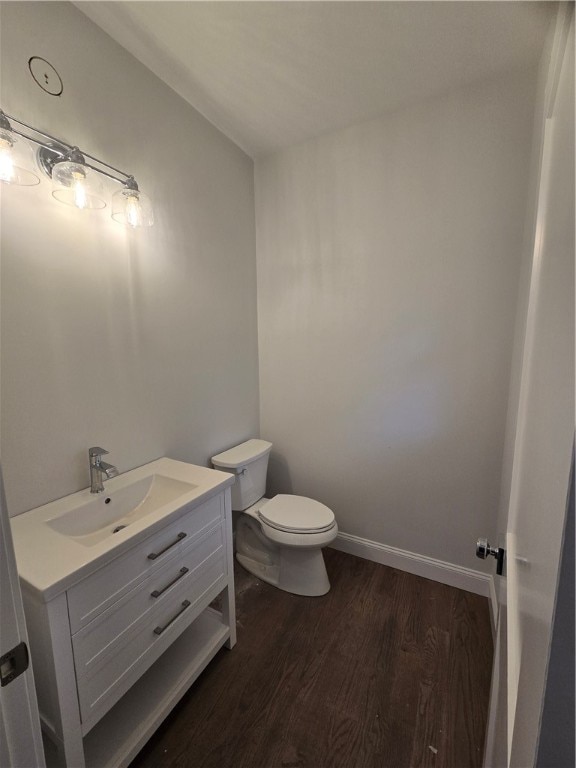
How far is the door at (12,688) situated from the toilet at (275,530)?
129 cm

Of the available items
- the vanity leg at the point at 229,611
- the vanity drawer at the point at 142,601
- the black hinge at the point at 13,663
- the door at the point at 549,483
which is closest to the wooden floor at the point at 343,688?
the vanity leg at the point at 229,611

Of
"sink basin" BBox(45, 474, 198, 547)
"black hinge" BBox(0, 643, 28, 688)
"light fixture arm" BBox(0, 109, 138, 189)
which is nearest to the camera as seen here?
"black hinge" BBox(0, 643, 28, 688)

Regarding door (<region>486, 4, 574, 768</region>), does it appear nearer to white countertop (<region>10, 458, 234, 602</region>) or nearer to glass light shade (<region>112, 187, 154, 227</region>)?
white countertop (<region>10, 458, 234, 602</region>)

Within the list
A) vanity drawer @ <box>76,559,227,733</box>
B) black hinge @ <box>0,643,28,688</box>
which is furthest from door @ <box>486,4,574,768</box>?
vanity drawer @ <box>76,559,227,733</box>

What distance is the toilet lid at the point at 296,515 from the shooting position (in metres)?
1.74

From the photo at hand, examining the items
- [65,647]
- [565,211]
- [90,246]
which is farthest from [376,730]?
[90,246]

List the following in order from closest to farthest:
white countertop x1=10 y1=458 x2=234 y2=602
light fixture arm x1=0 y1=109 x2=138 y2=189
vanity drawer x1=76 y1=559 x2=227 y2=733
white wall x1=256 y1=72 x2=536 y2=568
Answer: white countertop x1=10 y1=458 x2=234 y2=602 → vanity drawer x1=76 y1=559 x2=227 y2=733 → light fixture arm x1=0 y1=109 x2=138 y2=189 → white wall x1=256 y1=72 x2=536 y2=568

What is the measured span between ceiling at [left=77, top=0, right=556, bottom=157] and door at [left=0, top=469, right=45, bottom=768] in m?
1.72

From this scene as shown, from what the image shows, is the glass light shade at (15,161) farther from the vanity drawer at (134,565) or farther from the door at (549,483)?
the door at (549,483)

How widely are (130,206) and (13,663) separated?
141 centimetres

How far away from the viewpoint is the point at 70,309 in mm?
1231

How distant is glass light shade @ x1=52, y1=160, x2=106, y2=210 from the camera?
3.61 feet

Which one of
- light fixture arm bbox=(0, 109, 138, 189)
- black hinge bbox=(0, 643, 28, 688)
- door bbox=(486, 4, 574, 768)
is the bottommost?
black hinge bbox=(0, 643, 28, 688)

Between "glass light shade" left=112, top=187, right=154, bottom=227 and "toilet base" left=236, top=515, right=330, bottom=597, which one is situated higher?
"glass light shade" left=112, top=187, right=154, bottom=227
